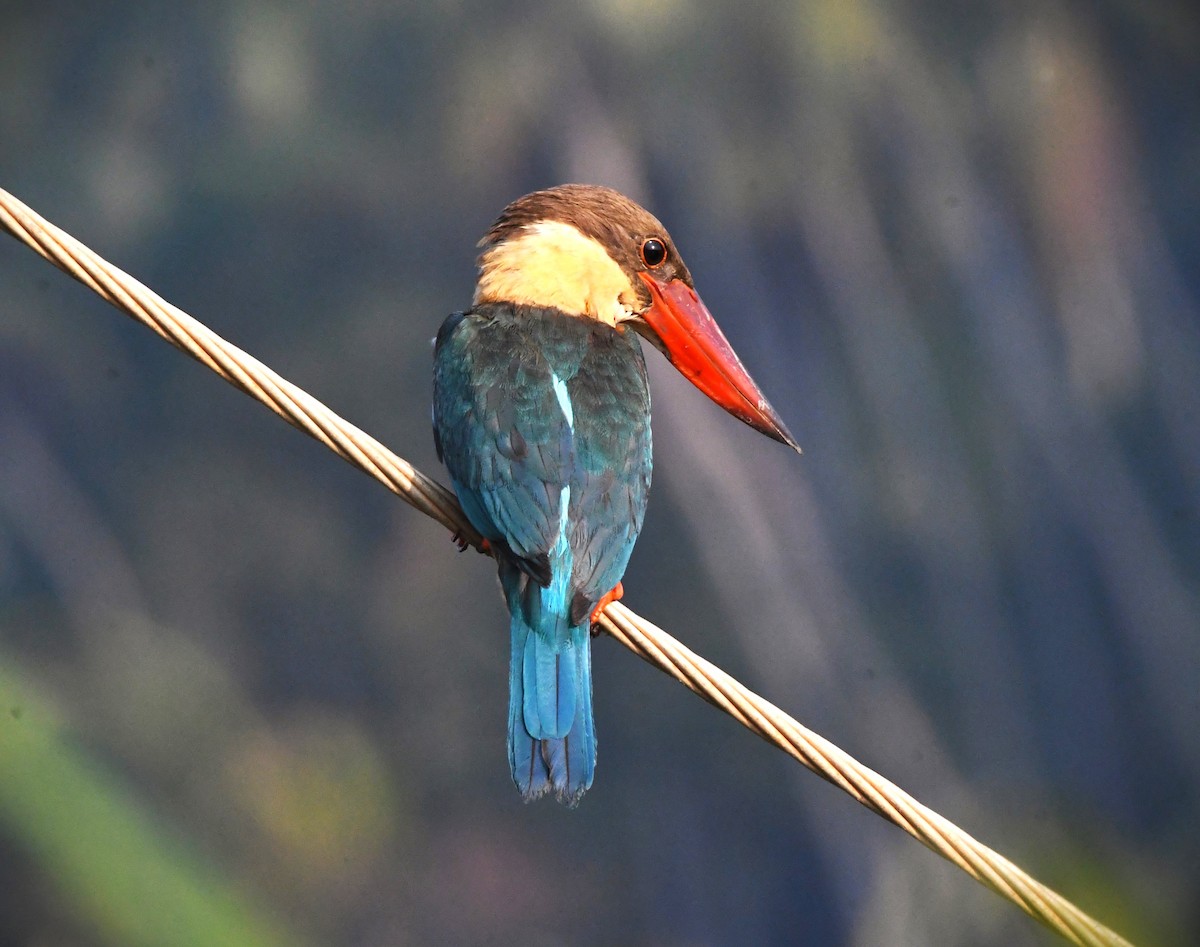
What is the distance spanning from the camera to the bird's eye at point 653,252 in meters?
2.53

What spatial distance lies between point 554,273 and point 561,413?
18.6 inches

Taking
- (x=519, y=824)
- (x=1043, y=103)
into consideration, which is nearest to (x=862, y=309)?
(x=1043, y=103)

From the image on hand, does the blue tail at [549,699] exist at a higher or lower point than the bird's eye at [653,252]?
lower

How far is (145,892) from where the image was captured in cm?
377

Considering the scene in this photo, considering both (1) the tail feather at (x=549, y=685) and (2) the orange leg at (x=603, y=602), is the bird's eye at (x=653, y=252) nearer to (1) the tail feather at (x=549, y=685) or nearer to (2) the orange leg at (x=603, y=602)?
(2) the orange leg at (x=603, y=602)

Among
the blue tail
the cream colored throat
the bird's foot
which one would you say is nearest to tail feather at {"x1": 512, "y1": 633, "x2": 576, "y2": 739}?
the blue tail

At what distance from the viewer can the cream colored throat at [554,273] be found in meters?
2.38

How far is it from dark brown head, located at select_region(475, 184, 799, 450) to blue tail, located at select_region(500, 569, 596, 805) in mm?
716

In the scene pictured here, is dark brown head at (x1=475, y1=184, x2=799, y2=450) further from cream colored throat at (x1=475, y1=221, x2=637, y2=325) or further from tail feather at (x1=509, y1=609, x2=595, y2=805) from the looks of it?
tail feather at (x1=509, y1=609, x2=595, y2=805)

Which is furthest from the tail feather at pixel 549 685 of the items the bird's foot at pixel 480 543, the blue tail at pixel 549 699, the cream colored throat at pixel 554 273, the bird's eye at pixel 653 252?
the bird's eye at pixel 653 252

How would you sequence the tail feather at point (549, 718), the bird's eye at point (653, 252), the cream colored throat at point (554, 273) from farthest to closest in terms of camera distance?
the bird's eye at point (653, 252) → the cream colored throat at point (554, 273) → the tail feather at point (549, 718)

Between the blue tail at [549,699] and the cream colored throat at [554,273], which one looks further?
the cream colored throat at [554,273]

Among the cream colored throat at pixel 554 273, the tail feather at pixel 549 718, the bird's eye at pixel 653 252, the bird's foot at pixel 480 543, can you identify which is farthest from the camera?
the bird's eye at pixel 653 252

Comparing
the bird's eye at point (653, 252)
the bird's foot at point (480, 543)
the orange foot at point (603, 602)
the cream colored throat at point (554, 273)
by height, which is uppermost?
the bird's eye at point (653, 252)
